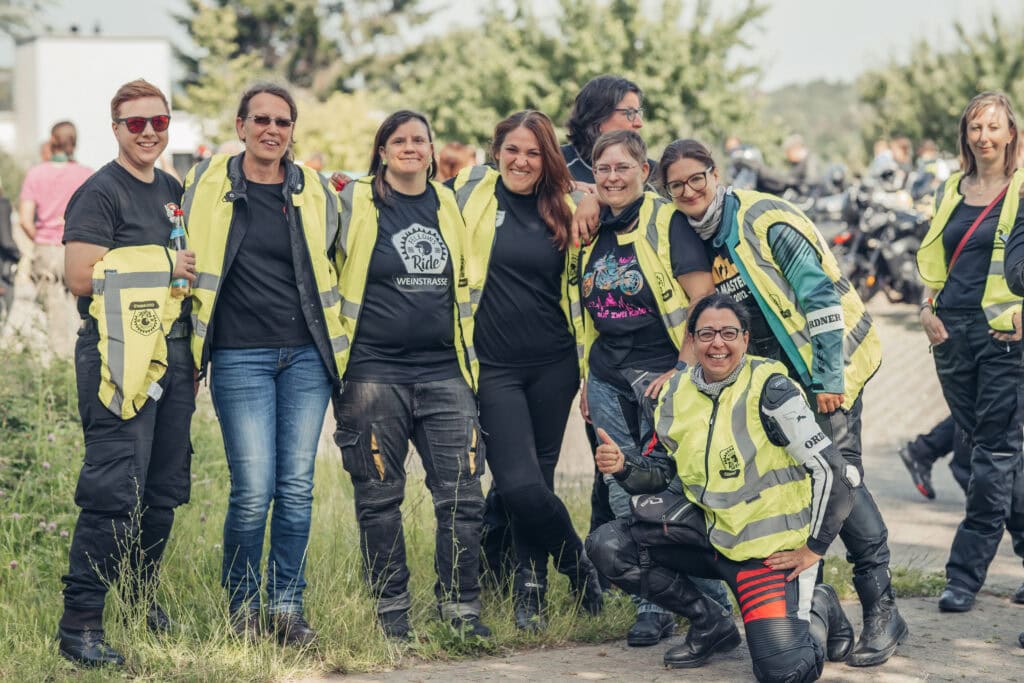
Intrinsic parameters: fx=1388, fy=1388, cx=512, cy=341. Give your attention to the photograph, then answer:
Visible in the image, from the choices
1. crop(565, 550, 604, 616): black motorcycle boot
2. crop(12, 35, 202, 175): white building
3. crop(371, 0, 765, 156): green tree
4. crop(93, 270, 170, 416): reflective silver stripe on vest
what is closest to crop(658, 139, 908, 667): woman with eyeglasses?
crop(565, 550, 604, 616): black motorcycle boot

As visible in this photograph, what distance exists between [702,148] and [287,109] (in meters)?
1.68

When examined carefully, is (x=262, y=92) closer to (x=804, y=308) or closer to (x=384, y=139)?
(x=384, y=139)

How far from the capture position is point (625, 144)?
18.9 feet

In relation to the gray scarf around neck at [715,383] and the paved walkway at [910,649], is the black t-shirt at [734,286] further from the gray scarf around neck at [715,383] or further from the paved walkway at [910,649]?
the paved walkway at [910,649]

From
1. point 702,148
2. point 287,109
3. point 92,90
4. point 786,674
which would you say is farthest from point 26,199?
point 92,90

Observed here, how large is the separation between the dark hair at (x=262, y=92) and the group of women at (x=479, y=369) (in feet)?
0.06

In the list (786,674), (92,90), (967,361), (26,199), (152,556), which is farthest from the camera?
(92,90)

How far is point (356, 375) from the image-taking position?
5586 millimetres

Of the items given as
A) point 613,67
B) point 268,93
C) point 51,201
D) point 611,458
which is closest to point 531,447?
point 611,458

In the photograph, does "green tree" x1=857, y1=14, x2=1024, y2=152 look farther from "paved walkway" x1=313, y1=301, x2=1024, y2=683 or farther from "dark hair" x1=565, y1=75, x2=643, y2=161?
"dark hair" x1=565, y1=75, x2=643, y2=161

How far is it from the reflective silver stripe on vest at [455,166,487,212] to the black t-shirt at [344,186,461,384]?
10.2 inches

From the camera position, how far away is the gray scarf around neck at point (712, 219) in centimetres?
560

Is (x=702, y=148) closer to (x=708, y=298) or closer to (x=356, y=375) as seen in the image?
(x=708, y=298)

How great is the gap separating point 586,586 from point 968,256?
231 centimetres
